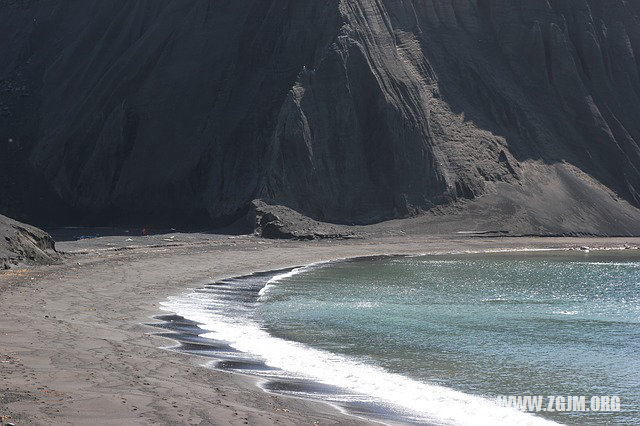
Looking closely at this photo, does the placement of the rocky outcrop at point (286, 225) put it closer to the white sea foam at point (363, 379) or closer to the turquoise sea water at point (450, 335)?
the turquoise sea water at point (450, 335)

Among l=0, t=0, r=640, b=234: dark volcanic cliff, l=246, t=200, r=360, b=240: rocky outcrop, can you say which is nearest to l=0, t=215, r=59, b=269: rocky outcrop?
l=246, t=200, r=360, b=240: rocky outcrop

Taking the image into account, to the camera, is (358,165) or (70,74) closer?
(358,165)

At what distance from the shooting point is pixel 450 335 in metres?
21.7

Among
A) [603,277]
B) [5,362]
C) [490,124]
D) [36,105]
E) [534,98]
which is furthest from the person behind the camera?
[36,105]

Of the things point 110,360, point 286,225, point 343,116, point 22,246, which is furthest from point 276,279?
point 343,116

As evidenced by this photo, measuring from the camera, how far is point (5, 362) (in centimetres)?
1347

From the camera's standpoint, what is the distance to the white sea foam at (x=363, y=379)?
13.3 meters

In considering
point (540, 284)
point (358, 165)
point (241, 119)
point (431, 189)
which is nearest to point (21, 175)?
point (241, 119)

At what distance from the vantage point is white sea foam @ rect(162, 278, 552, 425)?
1330cm

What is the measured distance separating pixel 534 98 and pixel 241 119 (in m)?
23.7

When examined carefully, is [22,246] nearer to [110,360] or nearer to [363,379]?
[110,360]

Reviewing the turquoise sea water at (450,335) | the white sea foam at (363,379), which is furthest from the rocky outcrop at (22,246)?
the white sea foam at (363,379)

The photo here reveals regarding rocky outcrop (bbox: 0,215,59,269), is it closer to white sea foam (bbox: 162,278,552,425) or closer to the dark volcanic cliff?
white sea foam (bbox: 162,278,552,425)

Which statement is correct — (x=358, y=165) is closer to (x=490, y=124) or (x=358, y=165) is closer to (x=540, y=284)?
(x=490, y=124)
